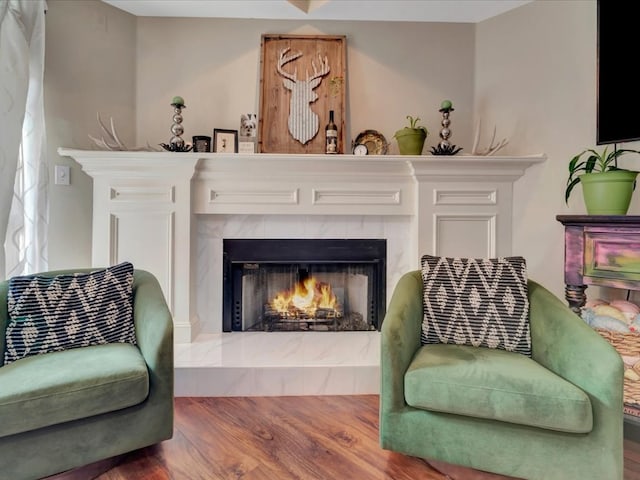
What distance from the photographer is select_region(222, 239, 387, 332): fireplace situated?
252 cm

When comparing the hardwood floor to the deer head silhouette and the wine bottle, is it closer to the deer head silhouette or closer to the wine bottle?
the wine bottle

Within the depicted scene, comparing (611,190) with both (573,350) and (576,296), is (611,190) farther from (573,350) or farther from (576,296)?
(573,350)

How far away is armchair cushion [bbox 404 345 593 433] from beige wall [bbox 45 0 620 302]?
4.06 feet

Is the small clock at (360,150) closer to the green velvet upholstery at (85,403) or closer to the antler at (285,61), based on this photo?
the antler at (285,61)

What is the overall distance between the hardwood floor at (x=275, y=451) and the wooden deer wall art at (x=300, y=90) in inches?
65.1

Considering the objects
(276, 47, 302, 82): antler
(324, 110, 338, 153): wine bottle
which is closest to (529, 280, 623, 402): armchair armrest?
(324, 110, 338, 153): wine bottle

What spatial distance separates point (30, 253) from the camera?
79.7 inches

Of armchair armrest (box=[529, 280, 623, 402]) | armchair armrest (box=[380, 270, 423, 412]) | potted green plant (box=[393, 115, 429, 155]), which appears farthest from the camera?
potted green plant (box=[393, 115, 429, 155])

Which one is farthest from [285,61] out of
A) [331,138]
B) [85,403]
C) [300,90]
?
[85,403]

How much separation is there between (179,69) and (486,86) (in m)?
2.16

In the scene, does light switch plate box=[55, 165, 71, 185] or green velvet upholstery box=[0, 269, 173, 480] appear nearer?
green velvet upholstery box=[0, 269, 173, 480]

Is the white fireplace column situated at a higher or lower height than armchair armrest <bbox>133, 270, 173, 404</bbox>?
higher

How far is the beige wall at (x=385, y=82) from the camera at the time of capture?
2164 millimetres

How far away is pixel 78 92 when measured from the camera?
2254 mm
